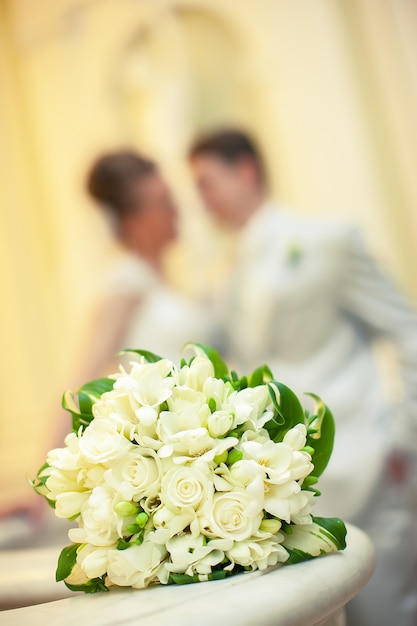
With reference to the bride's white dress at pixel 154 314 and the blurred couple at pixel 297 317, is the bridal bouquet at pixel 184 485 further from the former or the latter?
the bride's white dress at pixel 154 314

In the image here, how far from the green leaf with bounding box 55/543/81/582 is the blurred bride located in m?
1.97

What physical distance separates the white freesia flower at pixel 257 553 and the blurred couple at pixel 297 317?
141 cm

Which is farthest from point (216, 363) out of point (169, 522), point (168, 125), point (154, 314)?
point (168, 125)

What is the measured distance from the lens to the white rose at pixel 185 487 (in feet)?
2.88

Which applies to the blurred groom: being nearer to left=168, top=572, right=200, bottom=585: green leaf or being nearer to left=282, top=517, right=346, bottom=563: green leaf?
left=282, top=517, right=346, bottom=563: green leaf

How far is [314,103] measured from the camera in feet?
11.6

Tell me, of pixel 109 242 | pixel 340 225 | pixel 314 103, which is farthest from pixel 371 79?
pixel 109 242

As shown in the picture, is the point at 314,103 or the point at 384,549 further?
the point at 314,103

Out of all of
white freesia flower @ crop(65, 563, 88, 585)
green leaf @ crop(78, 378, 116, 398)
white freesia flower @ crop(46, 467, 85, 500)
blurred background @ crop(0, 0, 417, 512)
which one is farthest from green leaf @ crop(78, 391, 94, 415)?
blurred background @ crop(0, 0, 417, 512)

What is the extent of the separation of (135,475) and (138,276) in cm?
236

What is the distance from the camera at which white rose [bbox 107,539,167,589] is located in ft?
2.84

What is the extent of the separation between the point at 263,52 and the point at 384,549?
8.24 ft

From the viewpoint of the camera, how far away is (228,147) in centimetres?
321

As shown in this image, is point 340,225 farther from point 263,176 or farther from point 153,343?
point 153,343
